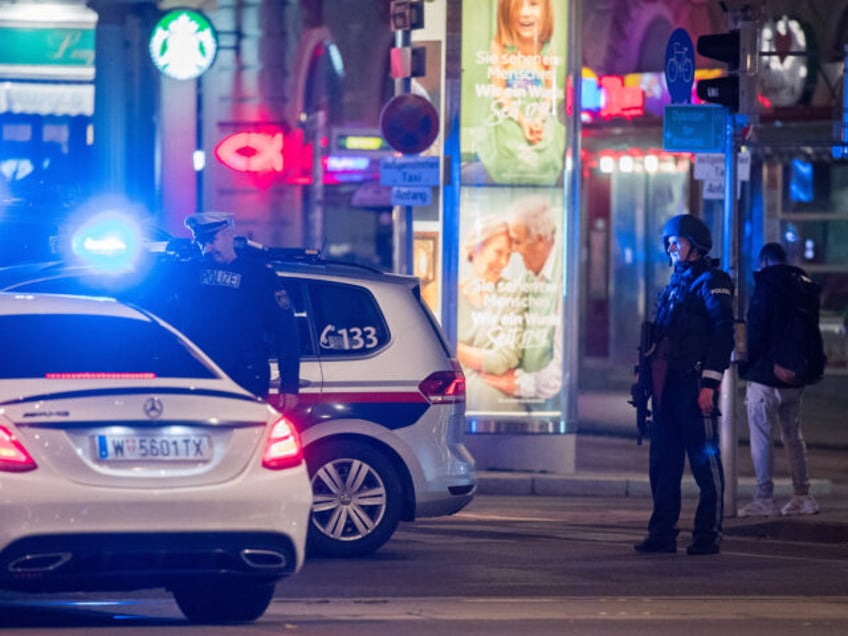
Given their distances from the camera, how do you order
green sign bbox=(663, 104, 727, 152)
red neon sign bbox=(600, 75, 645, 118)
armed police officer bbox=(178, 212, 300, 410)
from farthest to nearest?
red neon sign bbox=(600, 75, 645, 118) < green sign bbox=(663, 104, 727, 152) < armed police officer bbox=(178, 212, 300, 410)

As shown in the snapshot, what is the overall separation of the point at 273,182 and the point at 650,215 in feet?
19.6

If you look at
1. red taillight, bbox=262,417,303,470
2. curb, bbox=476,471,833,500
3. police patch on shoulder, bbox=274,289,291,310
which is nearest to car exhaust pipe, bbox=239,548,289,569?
red taillight, bbox=262,417,303,470

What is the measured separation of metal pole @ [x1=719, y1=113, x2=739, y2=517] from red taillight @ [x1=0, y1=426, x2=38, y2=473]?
651 cm

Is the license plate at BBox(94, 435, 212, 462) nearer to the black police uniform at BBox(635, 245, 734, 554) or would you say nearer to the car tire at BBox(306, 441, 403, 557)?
the car tire at BBox(306, 441, 403, 557)

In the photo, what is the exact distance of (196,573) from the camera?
8.72m

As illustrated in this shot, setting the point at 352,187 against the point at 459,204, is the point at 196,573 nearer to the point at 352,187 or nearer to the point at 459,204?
the point at 459,204

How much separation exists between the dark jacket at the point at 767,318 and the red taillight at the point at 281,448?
624 cm

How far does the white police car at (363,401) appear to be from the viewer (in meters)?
11.9

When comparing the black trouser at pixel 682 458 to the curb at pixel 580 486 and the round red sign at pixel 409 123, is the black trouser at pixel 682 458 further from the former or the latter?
the round red sign at pixel 409 123

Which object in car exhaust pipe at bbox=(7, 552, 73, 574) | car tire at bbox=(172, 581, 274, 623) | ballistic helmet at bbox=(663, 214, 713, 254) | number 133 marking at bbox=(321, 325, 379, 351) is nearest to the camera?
car exhaust pipe at bbox=(7, 552, 73, 574)

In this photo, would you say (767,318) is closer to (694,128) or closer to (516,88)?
(694,128)

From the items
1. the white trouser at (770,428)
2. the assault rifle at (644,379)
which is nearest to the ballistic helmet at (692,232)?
the assault rifle at (644,379)

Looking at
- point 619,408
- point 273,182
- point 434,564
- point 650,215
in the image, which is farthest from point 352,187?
point 434,564

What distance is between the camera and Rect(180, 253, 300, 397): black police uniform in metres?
11.4
